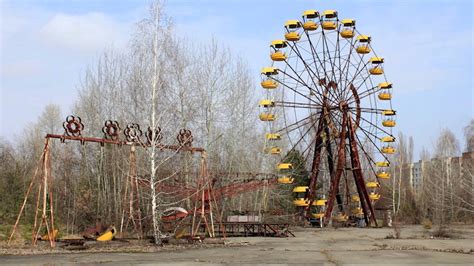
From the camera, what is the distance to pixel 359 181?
33.9 metres

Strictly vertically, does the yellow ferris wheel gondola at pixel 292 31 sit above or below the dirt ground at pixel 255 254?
above

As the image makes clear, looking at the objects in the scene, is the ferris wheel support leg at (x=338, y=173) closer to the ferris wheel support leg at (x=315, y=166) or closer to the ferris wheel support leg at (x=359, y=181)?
the ferris wheel support leg at (x=359, y=181)

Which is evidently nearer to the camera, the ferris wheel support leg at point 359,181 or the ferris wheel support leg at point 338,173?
the ferris wheel support leg at point 338,173

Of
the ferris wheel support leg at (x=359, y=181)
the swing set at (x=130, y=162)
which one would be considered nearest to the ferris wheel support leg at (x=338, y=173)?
the ferris wheel support leg at (x=359, y=181)

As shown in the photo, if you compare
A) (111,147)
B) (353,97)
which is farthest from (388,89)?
(111,147)

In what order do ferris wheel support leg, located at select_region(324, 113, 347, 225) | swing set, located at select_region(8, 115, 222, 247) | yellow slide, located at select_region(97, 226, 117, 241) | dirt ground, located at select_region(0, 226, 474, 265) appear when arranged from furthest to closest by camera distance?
1. ferris wheel support leg, located at select_region(324, 113, 347, 225)
2. yellow slide, located at select_region(97, 226, 117, 241)
3. swing set, located at select_region(8, 115, 222, 247)
4. dirt ground, located at select_region(0, 226, 474, 265)

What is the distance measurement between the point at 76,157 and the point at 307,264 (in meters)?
27.8

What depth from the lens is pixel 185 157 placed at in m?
30.1

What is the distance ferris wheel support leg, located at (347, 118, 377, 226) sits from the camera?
33.9 meters

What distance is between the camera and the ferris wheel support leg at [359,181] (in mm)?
33906

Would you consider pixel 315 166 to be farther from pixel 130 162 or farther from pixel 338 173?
pixel 130 162

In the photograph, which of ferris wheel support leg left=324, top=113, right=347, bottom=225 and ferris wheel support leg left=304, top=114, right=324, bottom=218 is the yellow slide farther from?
ferris wheel support leg left=324, top=113, right=347, bottom=225

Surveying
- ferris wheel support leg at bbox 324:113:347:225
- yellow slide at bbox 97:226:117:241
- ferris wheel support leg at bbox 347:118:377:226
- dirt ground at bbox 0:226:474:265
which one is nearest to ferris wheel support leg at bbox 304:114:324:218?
ferris wheel support leg at bbox 324:113:347:225

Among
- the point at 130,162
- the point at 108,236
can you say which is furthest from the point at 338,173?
the point at 108,236
